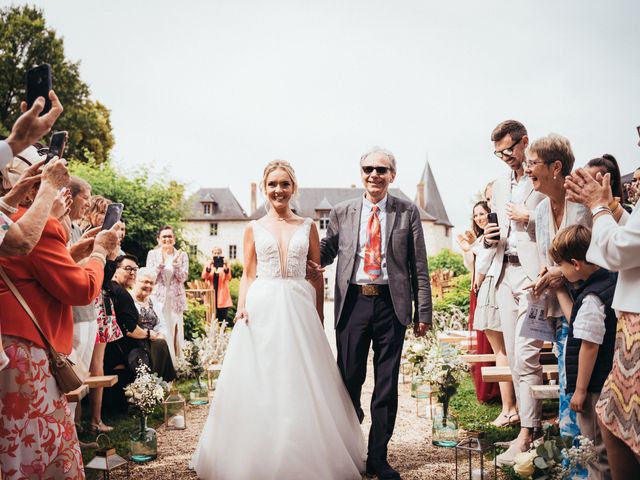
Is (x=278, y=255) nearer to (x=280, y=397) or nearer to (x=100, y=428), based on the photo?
(x=280, y=397)

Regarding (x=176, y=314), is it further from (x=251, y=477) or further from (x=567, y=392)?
(x=567, y=392)

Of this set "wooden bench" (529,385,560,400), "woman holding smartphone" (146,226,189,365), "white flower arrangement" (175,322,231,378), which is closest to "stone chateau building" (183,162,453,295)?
"woman holding smartphone" (146,226,189,365)

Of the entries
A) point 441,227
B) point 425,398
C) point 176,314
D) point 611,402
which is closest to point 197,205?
point 441,227

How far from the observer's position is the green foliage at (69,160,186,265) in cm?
1102

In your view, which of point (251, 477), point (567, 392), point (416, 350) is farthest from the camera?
point (416, 350)

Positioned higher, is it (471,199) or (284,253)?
(471,199)

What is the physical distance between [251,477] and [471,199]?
98.6 ft

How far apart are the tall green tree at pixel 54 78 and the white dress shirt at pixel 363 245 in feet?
92.8

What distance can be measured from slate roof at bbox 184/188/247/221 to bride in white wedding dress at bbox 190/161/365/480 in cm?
4928

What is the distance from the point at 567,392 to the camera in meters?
3.37

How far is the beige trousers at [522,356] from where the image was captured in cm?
445

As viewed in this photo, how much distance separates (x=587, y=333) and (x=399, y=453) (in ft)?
8.50

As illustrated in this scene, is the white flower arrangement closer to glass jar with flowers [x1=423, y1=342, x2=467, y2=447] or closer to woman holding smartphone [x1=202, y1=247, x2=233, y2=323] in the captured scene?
glass jar with flowers [x1=423, y1=342, x2=467, y2=447]

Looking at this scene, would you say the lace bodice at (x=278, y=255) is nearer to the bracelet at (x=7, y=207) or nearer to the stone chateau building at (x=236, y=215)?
the bracelet at (x=7, y=207)
